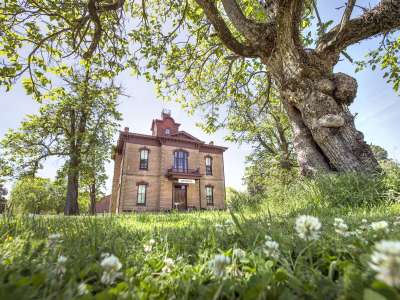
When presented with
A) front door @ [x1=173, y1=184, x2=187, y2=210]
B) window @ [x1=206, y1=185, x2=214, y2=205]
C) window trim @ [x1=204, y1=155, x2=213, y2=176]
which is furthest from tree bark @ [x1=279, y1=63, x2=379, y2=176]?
window trim @ [x1=204, y1=155, x2=213, y2=176]

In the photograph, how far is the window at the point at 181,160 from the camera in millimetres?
21500

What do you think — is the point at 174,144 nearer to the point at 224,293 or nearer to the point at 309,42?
the point at 309,42

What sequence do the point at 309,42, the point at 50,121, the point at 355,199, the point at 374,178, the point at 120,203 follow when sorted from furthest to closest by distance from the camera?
1. the point at 120,203
2. the point at 50,121
3. the point at 309,42
4. the point at 374,178
5. the point at 355,199

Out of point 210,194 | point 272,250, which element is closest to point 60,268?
point 272,250

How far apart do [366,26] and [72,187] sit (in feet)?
52.7

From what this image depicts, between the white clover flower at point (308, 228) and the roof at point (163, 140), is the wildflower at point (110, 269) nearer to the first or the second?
the white clover flower at point (308, 228)

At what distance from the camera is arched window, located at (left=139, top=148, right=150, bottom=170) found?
65.4 feet

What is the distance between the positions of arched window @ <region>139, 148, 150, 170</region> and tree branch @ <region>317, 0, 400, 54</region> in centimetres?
1767

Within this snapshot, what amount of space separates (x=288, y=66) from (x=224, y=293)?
17.3 feet

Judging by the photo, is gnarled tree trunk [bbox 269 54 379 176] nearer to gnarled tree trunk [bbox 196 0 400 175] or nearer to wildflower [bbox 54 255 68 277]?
gnarled tree trunk [bbox 196 0 400 175]

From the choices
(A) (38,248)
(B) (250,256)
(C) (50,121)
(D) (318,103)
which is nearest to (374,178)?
(D) (318,103)

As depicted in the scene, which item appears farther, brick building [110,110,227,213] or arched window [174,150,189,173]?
arched window [174,150,189,173]

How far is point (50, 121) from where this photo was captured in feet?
44.5

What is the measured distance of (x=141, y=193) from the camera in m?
19.1
